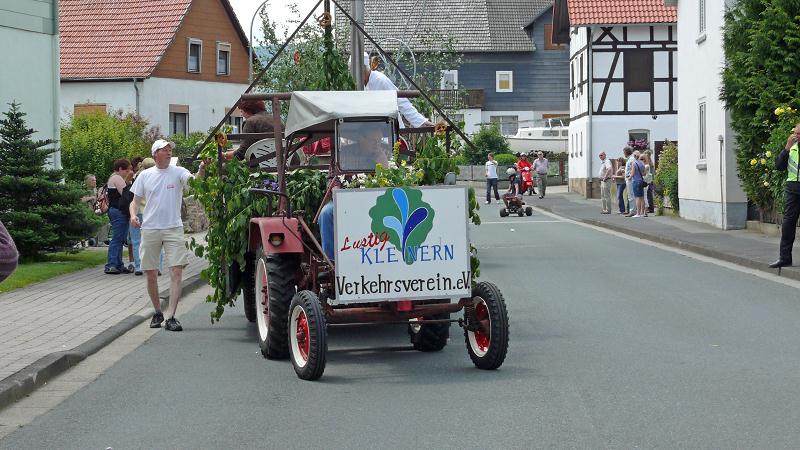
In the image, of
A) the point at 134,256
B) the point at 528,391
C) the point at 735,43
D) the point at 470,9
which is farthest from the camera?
the point at 470,9

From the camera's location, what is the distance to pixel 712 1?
28688mm

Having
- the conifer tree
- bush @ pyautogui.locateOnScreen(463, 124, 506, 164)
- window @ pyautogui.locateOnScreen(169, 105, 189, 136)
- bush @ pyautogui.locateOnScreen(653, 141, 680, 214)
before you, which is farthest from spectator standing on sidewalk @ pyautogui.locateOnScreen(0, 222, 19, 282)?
bush @ pyautogui.locateOnScreen(463, 124, 506, 164)

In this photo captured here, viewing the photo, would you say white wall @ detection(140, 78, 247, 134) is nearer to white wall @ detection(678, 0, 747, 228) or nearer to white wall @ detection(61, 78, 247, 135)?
white wall @ detection(61, 78, 247, 135)

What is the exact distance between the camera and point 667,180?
35031mm

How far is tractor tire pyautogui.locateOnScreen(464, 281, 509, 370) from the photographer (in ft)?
31.4

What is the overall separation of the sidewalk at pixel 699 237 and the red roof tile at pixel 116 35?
17555mm

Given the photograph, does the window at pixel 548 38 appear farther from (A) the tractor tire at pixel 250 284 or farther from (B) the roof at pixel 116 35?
(A) the tractor tire at pixel 250 284

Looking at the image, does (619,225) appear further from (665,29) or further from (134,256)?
(665,29)

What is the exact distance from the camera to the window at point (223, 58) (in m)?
54.5

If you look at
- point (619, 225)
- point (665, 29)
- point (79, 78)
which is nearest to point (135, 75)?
point (79, 78)

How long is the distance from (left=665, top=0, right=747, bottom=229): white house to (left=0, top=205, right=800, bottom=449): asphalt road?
13236 mm

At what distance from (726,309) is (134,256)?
357 inches

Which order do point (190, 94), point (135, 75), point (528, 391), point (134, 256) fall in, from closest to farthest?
point (528, 391), point (134, 256), point (135, 75), point (190, 94)

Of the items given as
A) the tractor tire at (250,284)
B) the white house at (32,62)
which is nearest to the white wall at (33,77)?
the white house at (32,62)
